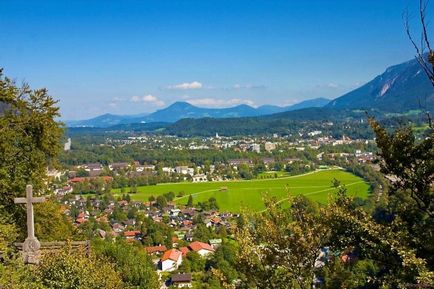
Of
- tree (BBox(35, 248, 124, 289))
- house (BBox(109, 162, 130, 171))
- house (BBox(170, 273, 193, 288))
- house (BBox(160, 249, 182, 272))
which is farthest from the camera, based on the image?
house (BBox(109, 162, 130, 171))

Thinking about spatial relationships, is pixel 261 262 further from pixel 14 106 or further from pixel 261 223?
pixel 14 106

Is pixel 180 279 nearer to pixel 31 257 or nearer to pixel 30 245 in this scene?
pixel 30 245

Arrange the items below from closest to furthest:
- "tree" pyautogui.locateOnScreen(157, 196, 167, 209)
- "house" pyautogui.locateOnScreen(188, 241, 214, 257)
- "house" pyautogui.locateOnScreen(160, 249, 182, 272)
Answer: "house" pyautogui.locateOnScreen(160, 249, 182, 272), "house" pyautogui.locateOnScreen(188, 241, 214, 257), "tree" pyautogui.locateOnScreen(157, 196, 167, 209)

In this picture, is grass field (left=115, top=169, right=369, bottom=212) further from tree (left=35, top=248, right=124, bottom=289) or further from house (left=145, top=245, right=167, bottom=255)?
tree (left=35, top=248, right=124, bottom=289)

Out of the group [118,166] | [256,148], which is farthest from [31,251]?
[256,148]

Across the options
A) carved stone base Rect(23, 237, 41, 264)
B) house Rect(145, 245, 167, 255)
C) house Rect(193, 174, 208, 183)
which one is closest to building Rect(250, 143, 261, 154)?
house Rect(193, 174, 208, 183)

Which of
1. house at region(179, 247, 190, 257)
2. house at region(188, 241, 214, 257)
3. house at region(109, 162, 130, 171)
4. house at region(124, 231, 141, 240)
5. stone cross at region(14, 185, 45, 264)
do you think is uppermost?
stone cross at region(14, 185, 45, 264)

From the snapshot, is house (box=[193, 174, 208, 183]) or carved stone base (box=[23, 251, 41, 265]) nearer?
carved stone base (box=[23, 251, 41, 265])

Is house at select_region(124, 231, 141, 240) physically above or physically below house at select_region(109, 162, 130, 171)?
below
